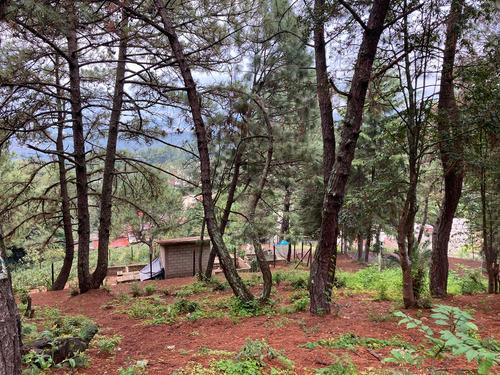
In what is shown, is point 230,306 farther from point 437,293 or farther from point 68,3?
point 68,3

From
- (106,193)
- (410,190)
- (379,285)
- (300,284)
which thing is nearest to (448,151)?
(410,190)

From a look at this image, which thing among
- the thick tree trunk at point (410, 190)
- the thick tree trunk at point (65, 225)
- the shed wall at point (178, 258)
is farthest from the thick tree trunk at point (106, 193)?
the thick tree trunk at point (410, 190)

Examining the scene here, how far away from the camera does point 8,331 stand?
6.45 ft

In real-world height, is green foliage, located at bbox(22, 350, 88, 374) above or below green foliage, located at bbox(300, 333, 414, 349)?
above

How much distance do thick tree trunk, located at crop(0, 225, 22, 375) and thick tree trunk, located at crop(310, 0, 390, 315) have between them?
12.2ft

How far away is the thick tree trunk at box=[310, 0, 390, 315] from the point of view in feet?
13.3

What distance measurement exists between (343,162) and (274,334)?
264 centimetres

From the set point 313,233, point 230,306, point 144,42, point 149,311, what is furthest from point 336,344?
point 313,233

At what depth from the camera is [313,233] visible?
14078 millimetres

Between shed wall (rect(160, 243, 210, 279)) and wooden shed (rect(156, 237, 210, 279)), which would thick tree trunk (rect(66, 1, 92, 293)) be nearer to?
wooden shed (rect(156, 237, 210, 279))

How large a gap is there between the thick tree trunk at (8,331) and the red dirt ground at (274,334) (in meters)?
0.60

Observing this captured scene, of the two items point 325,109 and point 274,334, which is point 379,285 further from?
point 325,109

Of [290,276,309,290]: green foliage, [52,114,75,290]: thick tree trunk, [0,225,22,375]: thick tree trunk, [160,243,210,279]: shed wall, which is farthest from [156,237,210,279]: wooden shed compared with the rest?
[0,225,22,375]: thick tree trunk

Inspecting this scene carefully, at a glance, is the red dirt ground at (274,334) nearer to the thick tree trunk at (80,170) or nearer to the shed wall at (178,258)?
the thick tree trunk at (80,170)
